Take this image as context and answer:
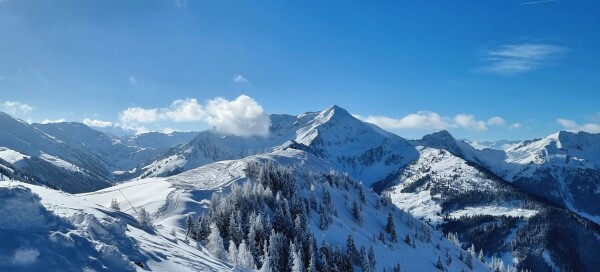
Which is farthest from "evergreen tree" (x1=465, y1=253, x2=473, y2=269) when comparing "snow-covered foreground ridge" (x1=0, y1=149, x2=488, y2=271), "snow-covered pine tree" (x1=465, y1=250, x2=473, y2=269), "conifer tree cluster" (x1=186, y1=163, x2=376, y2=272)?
"conifer tree cluster" (x1=186, y1=163, x2=376, y2=272)

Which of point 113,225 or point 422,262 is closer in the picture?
point 113,225

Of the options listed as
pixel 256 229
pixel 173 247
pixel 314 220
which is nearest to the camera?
pixel 173 247

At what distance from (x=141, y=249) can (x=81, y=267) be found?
9426 mm

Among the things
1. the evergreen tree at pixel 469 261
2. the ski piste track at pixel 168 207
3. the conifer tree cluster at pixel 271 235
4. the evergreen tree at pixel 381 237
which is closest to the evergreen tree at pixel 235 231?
the conifer tree cluster at pixel 271 235

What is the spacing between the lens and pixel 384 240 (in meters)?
159

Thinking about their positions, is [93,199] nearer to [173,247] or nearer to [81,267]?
[173,247]

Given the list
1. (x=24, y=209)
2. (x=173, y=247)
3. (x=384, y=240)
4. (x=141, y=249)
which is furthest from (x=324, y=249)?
(x=24, y=209)

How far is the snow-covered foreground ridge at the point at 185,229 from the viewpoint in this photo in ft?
103

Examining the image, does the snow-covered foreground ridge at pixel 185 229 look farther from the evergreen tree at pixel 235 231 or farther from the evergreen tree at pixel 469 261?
the evergreen tree at pixel 469 261

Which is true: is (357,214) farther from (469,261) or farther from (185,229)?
(185,229)

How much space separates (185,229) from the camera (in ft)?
357

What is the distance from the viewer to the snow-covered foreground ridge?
31297mm

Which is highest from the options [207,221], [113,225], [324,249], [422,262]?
[113,225]

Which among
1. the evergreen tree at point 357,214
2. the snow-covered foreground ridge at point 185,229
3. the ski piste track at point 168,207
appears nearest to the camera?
the snow-covered foreground ridge at point 185,229
